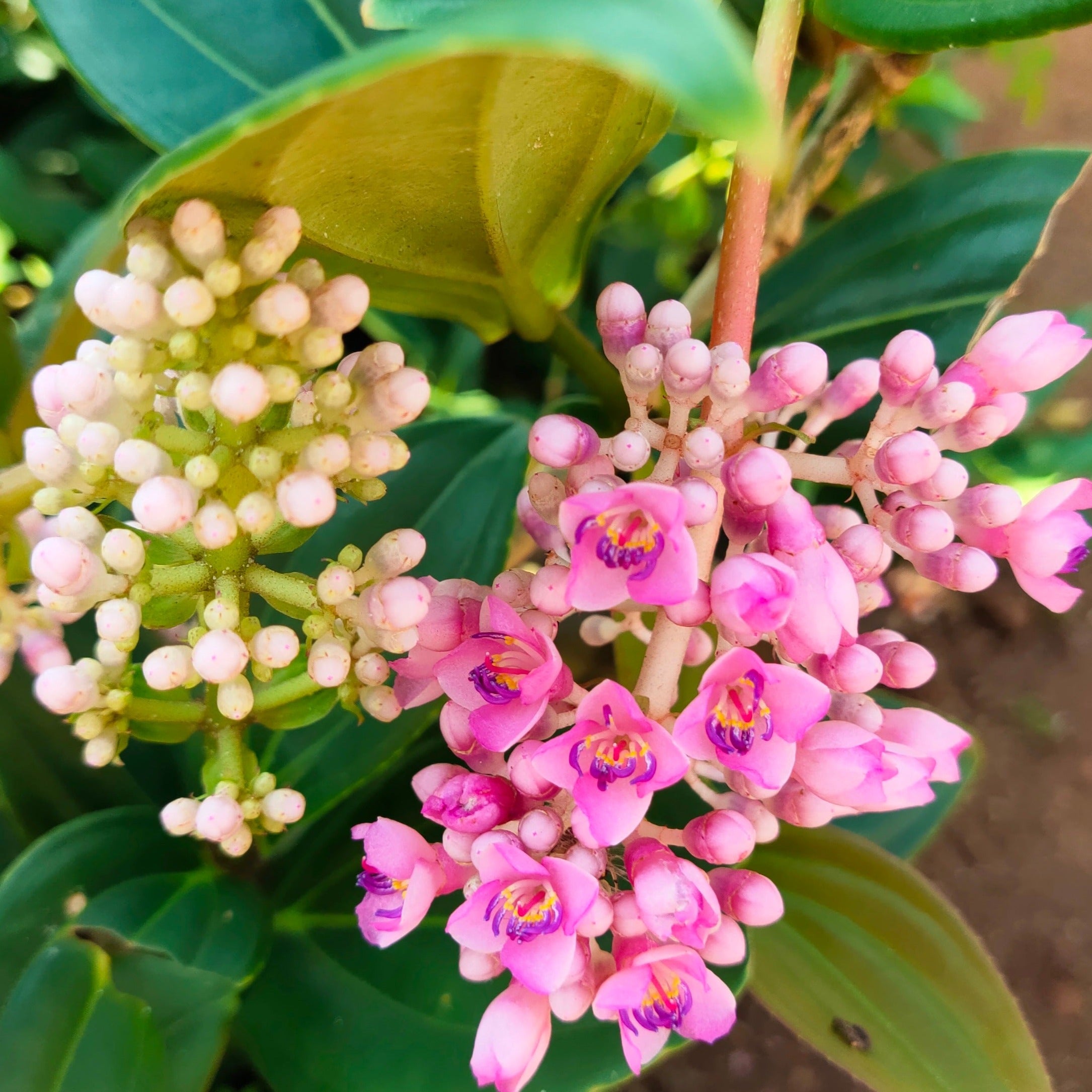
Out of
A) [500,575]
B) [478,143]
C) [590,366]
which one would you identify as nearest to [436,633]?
[500,575]

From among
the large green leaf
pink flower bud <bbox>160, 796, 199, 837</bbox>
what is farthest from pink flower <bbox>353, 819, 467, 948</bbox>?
the large green leaf

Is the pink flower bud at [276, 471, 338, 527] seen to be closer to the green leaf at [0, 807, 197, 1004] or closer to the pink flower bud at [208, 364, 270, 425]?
the pink flower bud at [208, 364, 270, 425]

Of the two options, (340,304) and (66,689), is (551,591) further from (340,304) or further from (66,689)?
(66,689)

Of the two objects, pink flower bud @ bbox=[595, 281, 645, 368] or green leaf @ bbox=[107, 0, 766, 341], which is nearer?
green leaf @ bbox=[107, 0, 766, 341]

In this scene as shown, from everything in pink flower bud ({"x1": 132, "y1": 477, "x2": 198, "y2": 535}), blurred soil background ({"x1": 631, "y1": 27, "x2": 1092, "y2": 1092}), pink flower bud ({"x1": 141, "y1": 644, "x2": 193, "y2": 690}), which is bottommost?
blurred soil background ({"x1": 631, "y1": 27, "x2": 1092, "y2": 1092})

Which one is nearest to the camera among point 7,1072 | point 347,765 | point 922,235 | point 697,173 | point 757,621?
point 757,621

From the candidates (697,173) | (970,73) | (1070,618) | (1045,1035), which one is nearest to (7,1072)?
(697,173)

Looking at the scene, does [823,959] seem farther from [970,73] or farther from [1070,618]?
[970,73]

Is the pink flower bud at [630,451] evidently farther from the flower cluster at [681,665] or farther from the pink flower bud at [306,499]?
the pink flower bud at [306,499]
